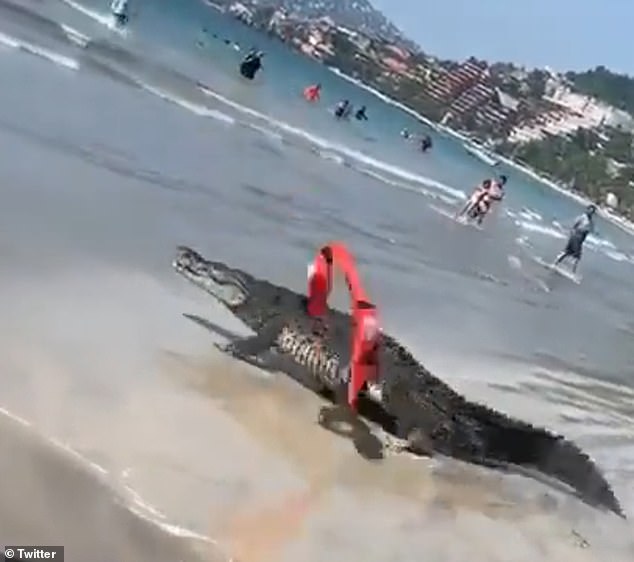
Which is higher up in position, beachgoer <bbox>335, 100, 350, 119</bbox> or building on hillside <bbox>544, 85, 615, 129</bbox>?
building on hillside <bbox>544, 85, 615, 129</bbox>

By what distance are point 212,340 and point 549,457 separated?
3.87ft

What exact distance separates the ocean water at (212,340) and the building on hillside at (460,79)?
1112mm

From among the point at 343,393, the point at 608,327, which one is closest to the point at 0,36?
the point at 608,327

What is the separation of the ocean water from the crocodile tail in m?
0.14

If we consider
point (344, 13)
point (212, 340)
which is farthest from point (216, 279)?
point (344, 13)

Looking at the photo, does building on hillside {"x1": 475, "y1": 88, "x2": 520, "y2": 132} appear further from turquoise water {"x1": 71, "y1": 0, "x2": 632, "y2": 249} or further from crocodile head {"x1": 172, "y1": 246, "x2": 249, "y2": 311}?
crocodile head {"x1": 172, "y1": 246, "x2": 249, "y2": 311}

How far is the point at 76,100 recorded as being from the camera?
692 cm

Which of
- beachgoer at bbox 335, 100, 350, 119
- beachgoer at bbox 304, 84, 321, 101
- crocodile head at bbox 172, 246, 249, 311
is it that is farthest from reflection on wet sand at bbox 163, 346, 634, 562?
beachgoer at bbox 304, 84, 321, 101

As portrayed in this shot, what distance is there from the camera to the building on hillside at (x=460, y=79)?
34.2 feet

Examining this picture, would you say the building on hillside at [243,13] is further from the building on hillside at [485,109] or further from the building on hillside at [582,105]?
the building on hillside at [582,105]

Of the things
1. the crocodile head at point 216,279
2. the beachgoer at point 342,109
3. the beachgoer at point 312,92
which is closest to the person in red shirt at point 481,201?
the beachgoer at point 342,109

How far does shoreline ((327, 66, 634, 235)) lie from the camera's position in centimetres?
1276

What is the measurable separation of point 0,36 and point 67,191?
12.8 ft

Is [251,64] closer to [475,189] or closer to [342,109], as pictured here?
[342,109]
